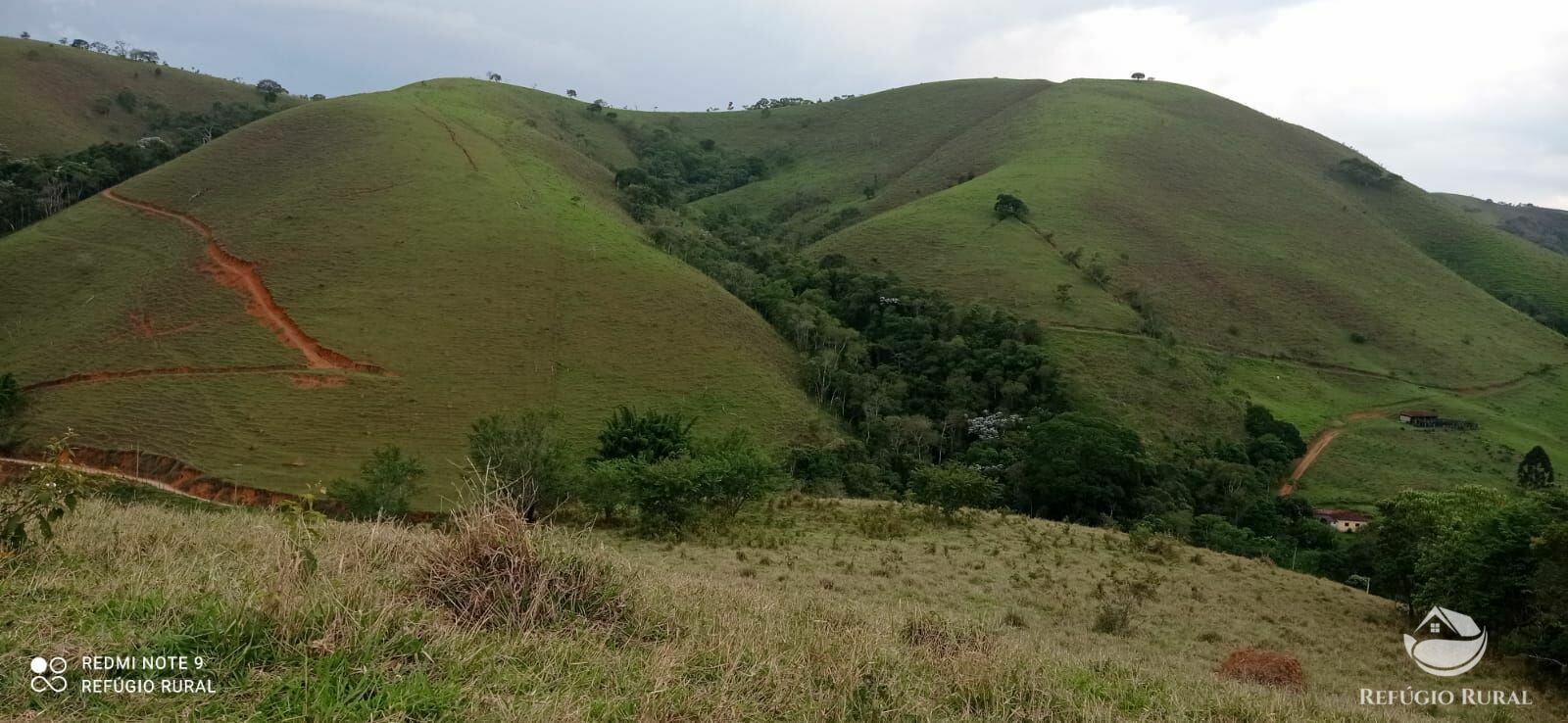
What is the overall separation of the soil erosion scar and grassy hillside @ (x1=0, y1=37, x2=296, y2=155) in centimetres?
4996

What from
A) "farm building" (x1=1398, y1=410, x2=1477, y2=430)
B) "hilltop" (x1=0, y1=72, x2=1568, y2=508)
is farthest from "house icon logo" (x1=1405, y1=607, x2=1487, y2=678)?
"farm building" (x1=1398, y1=410, x2=1477, y2=430)

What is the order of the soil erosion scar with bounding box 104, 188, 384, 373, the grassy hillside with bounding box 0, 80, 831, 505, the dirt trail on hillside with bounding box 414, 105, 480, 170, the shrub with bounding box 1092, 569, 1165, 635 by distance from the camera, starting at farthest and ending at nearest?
1. the dirt trail on hillside with bounding box 414, 105, 480, 170
2. the soil erosion scar with bounding box 104, 188, 384, 373
3. the grassy hillside with bounding box 0, 80, 831, 505
4. the shrub with bounding box 1092, 569, 1165, 635

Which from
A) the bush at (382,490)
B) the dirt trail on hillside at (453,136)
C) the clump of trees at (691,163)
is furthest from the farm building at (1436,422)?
the clump of trees at (691,163)

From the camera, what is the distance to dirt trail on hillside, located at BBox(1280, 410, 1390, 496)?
56.9 meters

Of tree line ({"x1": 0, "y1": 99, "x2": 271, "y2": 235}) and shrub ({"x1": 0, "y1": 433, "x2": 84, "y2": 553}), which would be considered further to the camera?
tree line ({"x1": 0, "y1": 99, "x2": 271, "y2": 235})

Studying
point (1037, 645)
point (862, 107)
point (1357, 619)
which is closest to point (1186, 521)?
point (1357, 619)

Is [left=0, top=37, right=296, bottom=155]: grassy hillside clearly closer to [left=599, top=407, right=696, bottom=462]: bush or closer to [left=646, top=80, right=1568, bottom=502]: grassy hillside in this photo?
[left=646, top=80, right=1568, bottom=502]: grassy hillside

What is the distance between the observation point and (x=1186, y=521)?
4400 centimetres

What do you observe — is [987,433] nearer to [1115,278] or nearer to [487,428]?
Answer: [1115,278]

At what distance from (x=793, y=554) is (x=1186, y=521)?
3070 centimetres

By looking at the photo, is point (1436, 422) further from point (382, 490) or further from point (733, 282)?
point (382, 490)

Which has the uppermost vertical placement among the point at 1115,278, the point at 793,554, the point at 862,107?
the point at 862,107

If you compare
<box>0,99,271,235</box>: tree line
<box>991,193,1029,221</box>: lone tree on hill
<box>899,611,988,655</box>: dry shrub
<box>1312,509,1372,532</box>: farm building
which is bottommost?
<box>1312,509,1372,532</box>: farm building

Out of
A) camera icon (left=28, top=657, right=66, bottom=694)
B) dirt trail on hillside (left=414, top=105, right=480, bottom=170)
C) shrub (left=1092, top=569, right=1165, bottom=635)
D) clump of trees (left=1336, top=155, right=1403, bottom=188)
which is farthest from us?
clump of trees (left=1336, top=155, right=1403, bottom=188)
